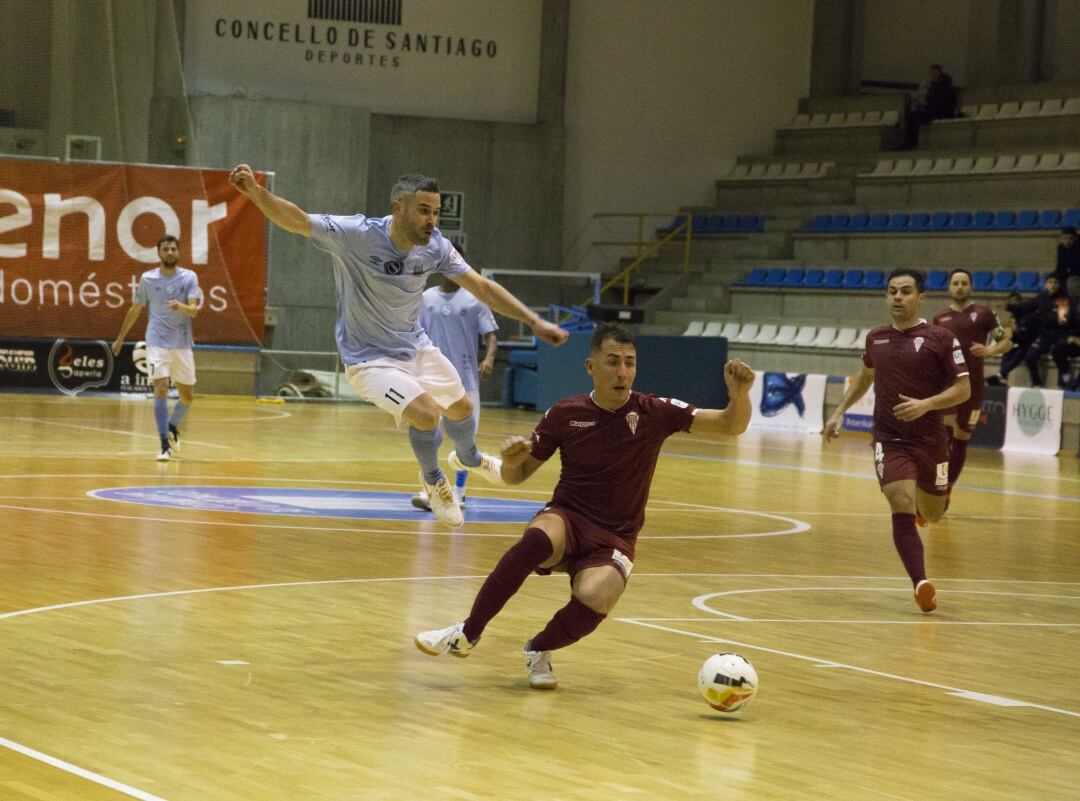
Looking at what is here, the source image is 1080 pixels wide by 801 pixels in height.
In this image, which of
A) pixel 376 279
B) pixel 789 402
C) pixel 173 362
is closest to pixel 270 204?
pixel 376 279

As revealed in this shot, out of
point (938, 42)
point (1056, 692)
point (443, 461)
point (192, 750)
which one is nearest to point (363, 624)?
point (192, 750)

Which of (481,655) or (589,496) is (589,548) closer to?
(589,496)

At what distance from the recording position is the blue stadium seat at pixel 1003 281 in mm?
27172

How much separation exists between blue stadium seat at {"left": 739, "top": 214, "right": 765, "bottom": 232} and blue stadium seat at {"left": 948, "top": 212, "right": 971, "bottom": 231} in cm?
486

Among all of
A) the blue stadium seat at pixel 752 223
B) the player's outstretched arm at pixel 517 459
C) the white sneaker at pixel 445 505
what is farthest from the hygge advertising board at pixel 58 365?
the player's outstretched arm at pixel 517 459

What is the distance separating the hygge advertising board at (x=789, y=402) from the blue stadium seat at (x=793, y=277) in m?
3.32

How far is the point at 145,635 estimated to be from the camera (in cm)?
799

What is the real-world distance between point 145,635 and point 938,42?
101 ft

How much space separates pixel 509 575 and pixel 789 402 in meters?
21.2

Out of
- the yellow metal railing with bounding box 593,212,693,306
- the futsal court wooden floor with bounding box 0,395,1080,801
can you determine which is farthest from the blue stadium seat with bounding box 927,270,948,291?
the futsal court wooden floor with bounding box 0,395,1080,801

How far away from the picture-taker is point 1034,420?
80.6 ft

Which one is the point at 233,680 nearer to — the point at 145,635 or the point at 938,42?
the point at 145,635

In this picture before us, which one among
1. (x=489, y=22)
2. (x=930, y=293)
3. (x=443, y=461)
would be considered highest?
(x=489, y=22)

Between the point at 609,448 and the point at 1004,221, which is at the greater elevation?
the point at 1004,221
